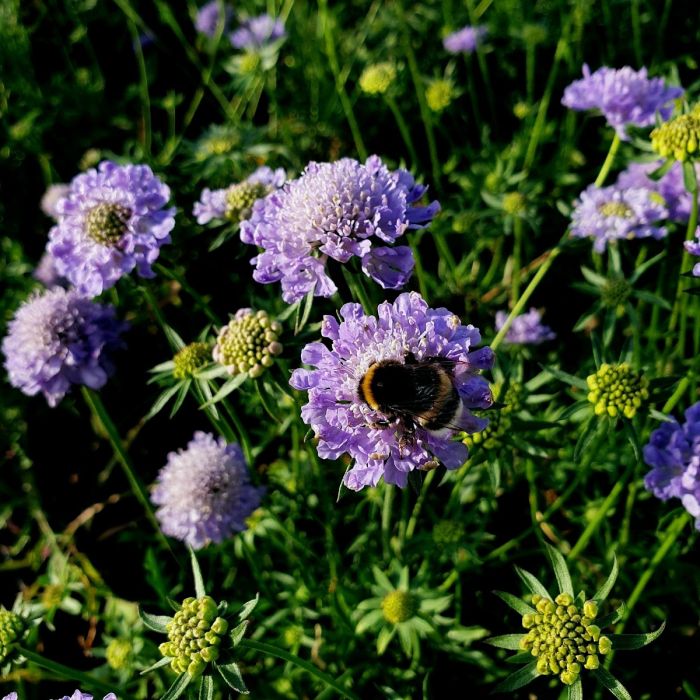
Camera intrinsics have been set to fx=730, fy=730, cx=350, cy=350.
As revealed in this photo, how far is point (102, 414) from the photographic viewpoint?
2.54m

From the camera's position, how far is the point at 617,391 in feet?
6.50

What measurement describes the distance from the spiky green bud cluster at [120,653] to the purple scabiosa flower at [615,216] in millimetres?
2148

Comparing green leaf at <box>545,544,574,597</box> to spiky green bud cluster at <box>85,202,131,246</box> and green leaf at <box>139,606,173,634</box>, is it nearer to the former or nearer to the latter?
green leaf at <box>139,606,173,634</box>

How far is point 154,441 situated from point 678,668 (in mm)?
2352

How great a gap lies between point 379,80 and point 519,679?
243 centimetres

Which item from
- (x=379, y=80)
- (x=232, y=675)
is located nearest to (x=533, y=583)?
(x=232, y=675)

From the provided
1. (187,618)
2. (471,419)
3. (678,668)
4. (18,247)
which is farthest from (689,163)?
(18,247)

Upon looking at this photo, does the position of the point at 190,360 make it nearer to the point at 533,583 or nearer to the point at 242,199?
the point at 242,199

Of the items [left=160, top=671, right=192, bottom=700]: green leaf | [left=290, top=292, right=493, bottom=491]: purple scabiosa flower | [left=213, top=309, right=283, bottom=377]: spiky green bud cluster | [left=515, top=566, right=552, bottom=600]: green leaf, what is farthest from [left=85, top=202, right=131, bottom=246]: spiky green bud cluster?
[left=515, top=566, right=552, bottom=600]: green leaf

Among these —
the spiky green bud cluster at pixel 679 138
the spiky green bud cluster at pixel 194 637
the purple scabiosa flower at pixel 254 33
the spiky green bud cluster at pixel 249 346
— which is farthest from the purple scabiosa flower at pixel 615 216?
the purple scabiosa flower at pixel 254 33

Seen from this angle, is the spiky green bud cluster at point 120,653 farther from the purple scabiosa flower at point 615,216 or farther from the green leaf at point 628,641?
the purple scabiosa flower at point 615,216

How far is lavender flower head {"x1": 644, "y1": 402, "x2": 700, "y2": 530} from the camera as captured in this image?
78.5 inches

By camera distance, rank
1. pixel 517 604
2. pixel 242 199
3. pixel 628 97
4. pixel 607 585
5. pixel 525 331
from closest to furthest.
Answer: pixel 607 585
pixel 517 604
pixel 242 199
pixel 628 97
pixel 525 331

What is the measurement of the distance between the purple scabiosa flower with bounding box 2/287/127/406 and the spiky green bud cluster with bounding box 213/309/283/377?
885 millimetres
